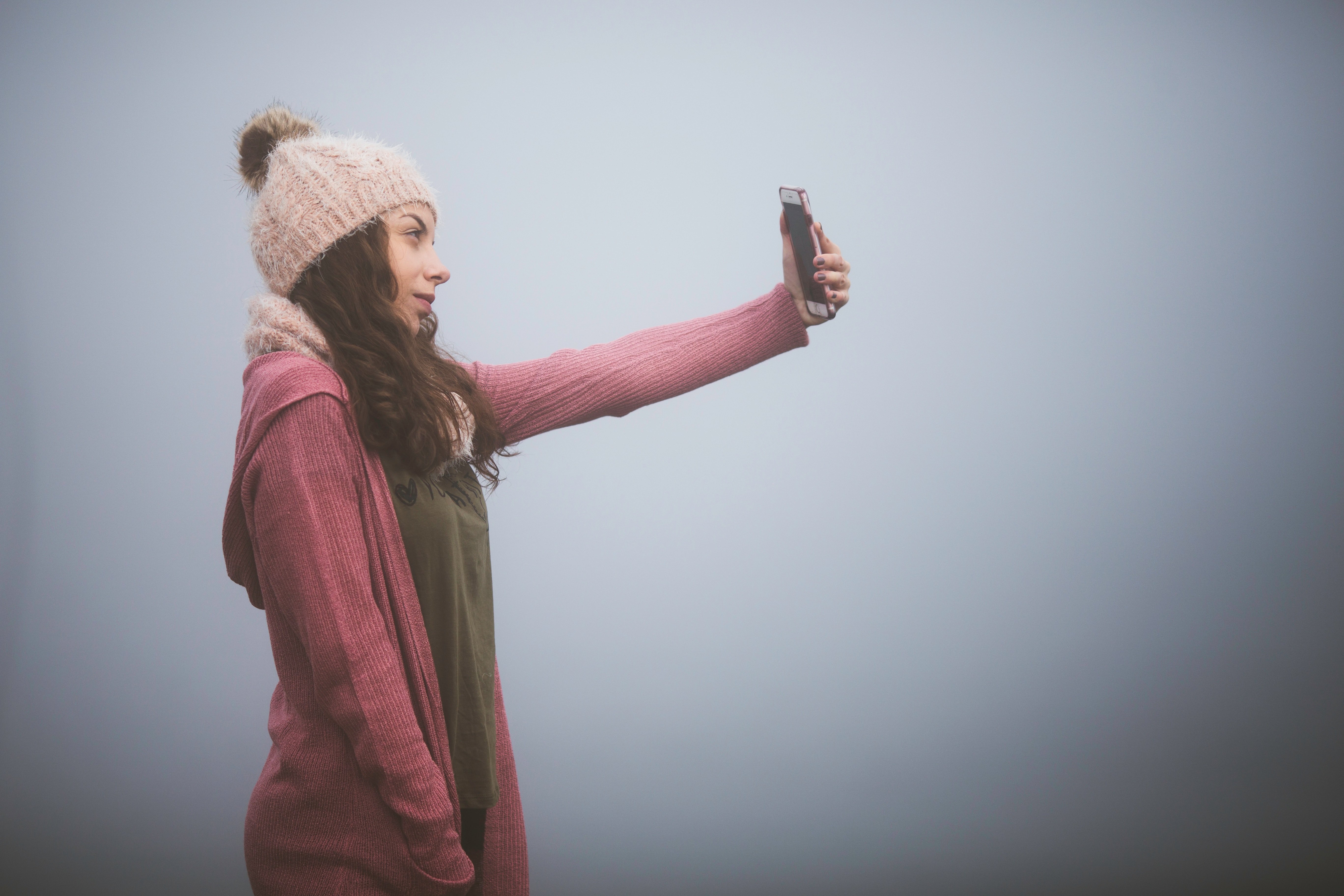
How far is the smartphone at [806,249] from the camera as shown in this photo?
120cm

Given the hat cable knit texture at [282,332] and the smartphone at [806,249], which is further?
the smartphone at [806,249]

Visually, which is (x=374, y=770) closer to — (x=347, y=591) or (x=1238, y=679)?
(x=347, y=591)

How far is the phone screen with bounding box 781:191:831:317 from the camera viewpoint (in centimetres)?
120

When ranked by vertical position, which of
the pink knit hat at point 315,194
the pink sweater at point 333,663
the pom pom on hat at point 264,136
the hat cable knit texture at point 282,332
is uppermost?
the pom pom on hat at point 264,136

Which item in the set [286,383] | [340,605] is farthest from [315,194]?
[340,605]

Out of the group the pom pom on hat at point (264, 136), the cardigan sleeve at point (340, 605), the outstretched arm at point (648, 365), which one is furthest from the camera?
the outstretched arm at point (648, 365)

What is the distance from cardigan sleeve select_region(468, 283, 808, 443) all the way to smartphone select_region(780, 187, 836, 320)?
35 millimetres

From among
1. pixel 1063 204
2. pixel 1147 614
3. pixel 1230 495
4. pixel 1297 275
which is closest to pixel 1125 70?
pixel 1063 204

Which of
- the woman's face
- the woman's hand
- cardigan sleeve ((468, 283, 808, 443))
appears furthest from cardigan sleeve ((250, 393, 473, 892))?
the woman's hand

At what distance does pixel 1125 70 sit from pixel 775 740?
205cm

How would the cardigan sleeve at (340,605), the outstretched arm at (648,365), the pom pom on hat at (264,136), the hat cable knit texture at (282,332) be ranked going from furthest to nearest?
1. the outstretched arm at (648,365)
2. the pom pom on hat at (264,136)
3. the hat cable knit texture at (282,332)
4. the cardigan sleeve at (340,605)

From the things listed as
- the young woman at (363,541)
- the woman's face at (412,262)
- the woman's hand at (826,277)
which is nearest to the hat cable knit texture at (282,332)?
the young woman at (363,541)

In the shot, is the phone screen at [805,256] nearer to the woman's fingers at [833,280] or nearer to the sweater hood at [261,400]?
the woman's fingers at [833,280]

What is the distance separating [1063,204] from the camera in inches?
94.0
